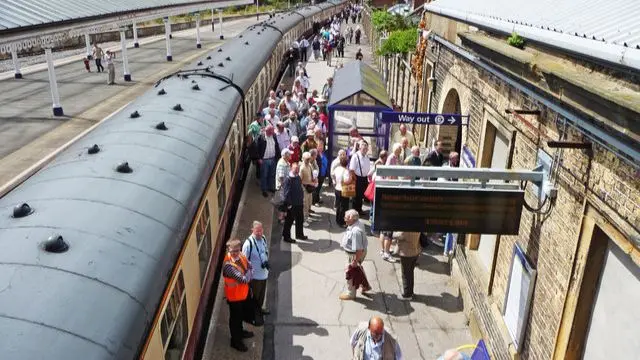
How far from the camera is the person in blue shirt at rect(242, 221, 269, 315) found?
6.60 meters

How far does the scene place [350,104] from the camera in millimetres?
11711

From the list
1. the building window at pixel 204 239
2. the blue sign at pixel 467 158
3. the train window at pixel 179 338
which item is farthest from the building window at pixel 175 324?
the blue sign at pixel 467 158

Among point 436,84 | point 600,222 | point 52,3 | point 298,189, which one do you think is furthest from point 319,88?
point 600,222

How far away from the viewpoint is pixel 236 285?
6109 mm

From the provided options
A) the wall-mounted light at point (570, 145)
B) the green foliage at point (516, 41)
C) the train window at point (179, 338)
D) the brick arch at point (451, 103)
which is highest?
the green foliage at point (516, 41)

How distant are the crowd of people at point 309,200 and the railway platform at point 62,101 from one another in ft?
18.9

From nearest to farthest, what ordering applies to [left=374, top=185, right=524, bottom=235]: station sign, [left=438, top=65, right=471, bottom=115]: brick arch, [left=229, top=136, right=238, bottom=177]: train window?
1. [left=374, top=185, right=524, bottom=235]: station sign
2. [left=438, top=65, right=471, bottom=115]: brick arch
3. [left=229, top=136, right=238, bottom=177]: train window

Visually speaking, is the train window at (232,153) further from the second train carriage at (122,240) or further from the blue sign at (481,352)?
the blue sign at (481,352)

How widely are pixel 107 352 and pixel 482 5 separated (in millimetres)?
7892

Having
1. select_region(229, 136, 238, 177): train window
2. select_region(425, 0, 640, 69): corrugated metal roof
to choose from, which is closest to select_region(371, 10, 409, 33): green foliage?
select_region(229, 136, 238, 177): train window

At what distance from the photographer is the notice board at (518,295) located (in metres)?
5.29

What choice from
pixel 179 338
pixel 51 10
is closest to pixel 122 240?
pixel 179 338

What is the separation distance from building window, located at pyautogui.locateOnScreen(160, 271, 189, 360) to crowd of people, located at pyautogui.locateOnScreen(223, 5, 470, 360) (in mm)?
1069

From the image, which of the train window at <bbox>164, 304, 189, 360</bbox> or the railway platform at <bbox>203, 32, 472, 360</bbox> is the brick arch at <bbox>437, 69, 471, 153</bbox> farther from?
the train window at <bbox>164, 304, 189, 360</bbox>
